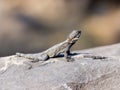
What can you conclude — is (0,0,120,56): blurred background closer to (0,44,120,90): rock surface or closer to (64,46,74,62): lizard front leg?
(64,46,74,62): lizard front leg

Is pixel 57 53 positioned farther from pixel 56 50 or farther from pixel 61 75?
pixel 61 75

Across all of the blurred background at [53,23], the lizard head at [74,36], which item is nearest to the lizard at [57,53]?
the lizard head at [74,36]

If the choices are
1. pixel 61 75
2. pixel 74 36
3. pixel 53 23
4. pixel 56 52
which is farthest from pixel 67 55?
pixel 53 23

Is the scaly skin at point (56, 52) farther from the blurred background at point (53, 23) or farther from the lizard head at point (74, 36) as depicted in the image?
the blurred background at point (53, 23)

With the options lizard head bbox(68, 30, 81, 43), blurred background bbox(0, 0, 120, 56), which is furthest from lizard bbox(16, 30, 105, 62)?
blurred background bbox(0, 0, 120, 56)

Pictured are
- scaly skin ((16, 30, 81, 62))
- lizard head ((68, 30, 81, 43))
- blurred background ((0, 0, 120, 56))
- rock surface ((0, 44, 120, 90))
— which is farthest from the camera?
blurred background ((0, 0, 120, 56))

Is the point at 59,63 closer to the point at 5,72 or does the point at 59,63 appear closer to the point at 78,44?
the point at 5,72

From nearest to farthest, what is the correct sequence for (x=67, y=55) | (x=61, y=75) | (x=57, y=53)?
(x=61, y=75), (x=67, y=55), (x=57, y=53)
